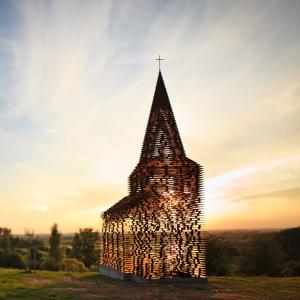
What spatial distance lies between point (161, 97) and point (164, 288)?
1263cm

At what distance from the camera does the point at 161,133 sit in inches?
1048

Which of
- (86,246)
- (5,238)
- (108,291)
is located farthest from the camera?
(5,238)

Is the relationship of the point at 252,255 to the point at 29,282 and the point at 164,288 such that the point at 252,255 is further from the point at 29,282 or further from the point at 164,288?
the point at 29,282

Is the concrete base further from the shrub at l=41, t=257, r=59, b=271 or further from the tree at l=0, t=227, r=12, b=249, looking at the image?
the tree at l=0, t=227, r=12, b=249

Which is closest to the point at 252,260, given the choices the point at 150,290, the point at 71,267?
the point at 150,290

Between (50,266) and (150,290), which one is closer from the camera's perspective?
(150,290)

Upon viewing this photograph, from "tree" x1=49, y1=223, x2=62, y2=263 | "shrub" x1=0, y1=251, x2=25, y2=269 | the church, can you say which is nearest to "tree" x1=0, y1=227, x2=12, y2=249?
"tree" x1=49, y1=223, x2=62, y2=263

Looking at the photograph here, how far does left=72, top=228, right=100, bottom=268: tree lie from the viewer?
52.9m

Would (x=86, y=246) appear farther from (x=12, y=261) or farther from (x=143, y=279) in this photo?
(x=143, y=279)

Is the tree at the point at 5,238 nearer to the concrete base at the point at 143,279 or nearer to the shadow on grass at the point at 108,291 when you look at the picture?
the concrete base at the point at 143,279

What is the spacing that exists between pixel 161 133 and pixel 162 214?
535cm

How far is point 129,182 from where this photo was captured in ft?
94.2

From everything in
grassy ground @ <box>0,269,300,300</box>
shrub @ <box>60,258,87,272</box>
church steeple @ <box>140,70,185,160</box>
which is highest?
church steeple @ <box>140,70,185,160</box>

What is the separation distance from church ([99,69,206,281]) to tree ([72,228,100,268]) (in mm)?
26649
